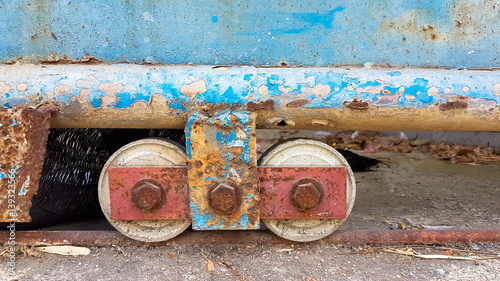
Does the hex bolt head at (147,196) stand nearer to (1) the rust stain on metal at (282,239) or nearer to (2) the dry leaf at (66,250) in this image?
(1) the rust stain on metal at (282,239)

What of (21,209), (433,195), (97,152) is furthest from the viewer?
(433,195)

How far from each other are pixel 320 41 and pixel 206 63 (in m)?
0.51

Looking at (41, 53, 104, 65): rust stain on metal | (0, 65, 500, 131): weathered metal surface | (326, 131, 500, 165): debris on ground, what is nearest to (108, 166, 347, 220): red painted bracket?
(0, 65, 500, 131): weathered metal surface

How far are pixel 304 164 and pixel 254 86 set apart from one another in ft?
1.41

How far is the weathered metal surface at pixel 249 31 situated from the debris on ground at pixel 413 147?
2536 mm

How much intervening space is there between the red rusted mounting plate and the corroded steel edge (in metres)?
0.18

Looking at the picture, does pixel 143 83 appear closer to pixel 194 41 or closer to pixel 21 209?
pixel 194 41

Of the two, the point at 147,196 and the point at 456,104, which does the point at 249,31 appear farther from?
the point at 456,104

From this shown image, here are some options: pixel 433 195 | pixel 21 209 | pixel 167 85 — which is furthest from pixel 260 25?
pixel 433 195

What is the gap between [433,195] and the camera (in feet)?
9.43

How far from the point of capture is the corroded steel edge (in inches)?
76.7

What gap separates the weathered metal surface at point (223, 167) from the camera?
176 centimetres

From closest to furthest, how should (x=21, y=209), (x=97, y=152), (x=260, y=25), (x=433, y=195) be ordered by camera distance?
(x=21, y=209) → (x=260, y=25) → (x=97, y=152) → (x=433, y=195)

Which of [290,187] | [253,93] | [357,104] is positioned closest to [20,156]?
[253,93]
